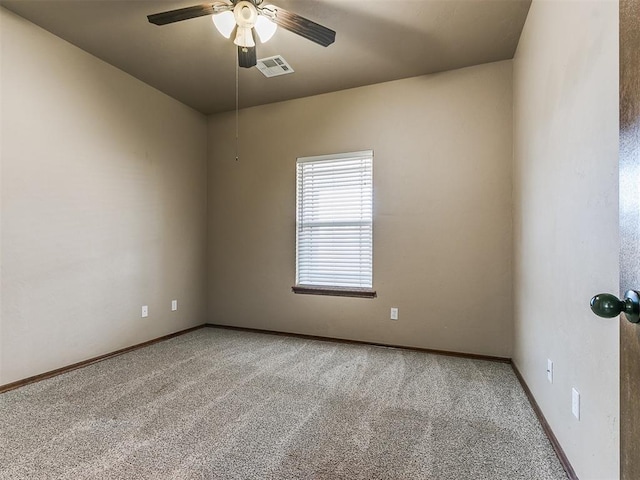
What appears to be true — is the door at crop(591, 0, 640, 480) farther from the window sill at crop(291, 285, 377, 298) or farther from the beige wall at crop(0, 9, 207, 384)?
the beige wall at crop(0, 9, 207, 384)

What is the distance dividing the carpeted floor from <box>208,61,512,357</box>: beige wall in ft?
1.74

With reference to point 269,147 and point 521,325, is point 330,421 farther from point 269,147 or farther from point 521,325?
point 269,147

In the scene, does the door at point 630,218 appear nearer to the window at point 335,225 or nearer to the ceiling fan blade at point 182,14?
the ceiling fan blade at point 182,14

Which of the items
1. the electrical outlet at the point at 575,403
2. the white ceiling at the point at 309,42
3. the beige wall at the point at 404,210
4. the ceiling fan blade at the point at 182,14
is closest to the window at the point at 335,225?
the beige wall at the point at 404,210

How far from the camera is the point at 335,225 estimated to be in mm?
3764

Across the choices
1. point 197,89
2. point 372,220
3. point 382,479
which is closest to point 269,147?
point 197,89

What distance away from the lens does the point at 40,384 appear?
2.55 m

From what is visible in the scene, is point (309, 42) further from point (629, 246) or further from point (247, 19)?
point (629, 246)

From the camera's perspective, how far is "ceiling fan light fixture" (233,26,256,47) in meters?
2.23

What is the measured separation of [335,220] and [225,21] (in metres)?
2.13

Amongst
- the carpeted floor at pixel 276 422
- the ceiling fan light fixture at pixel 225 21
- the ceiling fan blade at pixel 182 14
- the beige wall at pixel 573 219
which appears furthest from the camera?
the ceiling fan light fixture at pixel 225 21

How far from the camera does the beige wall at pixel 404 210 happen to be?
3.14 m

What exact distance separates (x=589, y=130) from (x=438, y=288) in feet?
7.03

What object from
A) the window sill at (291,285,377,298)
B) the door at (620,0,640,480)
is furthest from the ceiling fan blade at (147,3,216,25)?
the window sill at (291,285,377,298)
